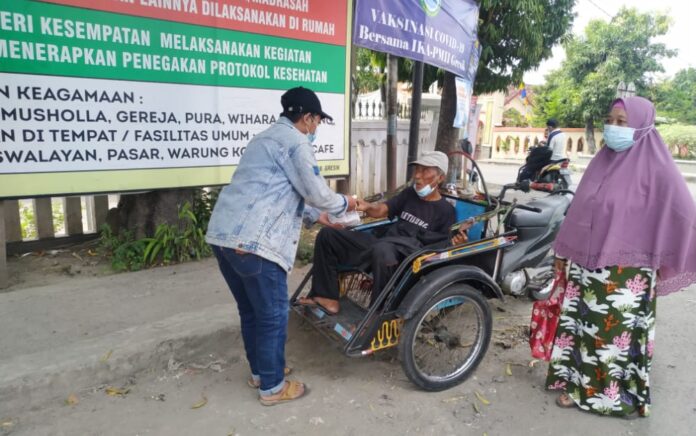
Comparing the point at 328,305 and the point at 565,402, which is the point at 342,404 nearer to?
the point at 328,305

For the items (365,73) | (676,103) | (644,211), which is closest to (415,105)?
(644,211)

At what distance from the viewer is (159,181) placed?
415 cm

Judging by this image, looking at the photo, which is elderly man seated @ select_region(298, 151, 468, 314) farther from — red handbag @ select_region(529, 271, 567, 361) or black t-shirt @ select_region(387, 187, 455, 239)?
red handbag @ select_region(529, 271, 567, 361)

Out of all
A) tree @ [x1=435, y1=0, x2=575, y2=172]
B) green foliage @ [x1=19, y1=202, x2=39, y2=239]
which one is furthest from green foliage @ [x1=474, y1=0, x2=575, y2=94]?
green foliage @ [x1=19, y1=202, x2=39, y2=239]

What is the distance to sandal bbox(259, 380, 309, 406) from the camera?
284 cm

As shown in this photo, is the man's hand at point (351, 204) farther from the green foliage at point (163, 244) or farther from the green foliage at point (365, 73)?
the green foliage at point (365, 73)

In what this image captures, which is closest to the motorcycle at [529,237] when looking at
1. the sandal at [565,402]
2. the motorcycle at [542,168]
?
the sandal at [565,402]

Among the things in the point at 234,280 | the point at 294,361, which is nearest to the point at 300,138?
the point at 234,280

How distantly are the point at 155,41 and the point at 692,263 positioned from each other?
4004 millimetres

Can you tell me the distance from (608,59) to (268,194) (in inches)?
1056

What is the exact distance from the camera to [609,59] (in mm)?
24328

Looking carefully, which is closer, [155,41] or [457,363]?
[457,363]

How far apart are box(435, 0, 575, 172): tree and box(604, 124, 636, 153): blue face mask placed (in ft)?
16.5

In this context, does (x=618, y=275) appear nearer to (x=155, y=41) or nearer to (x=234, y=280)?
(x=234, y=280)
